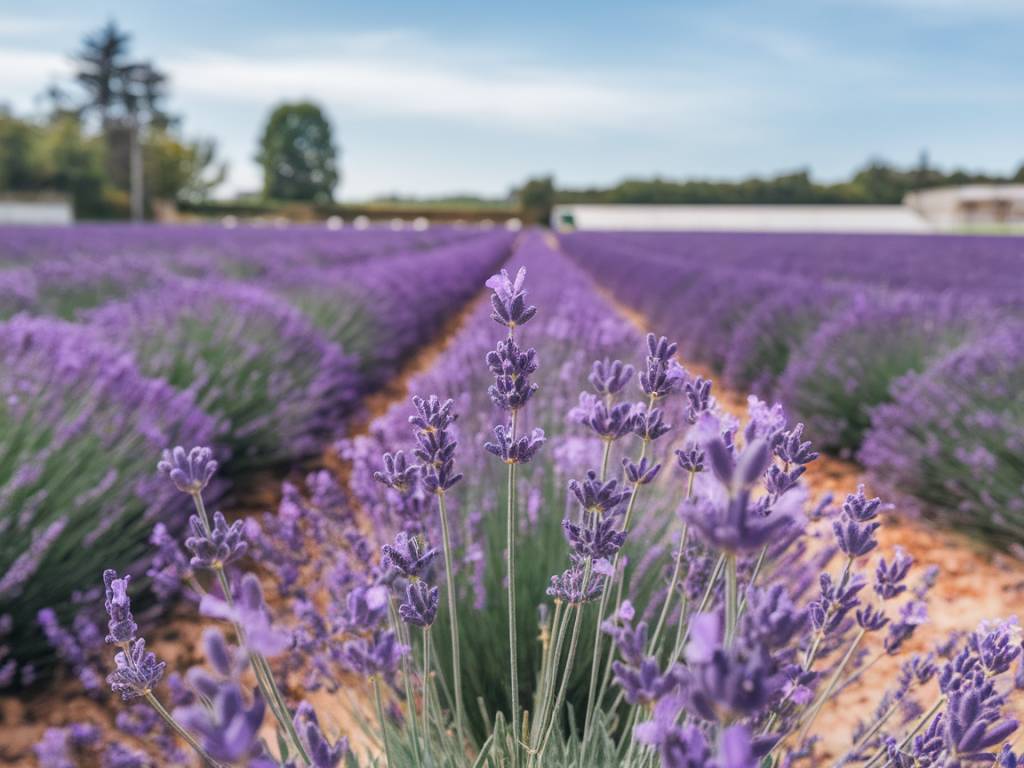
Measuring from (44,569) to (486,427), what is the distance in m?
1.30

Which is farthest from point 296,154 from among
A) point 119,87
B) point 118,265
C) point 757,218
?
point 118,265

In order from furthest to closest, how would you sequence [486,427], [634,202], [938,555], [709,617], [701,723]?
[634,202], [938,555], [486,427], [701,723], [709,617]

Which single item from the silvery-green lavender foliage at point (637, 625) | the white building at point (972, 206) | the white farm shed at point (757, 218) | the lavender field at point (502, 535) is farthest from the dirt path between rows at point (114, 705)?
the white building at point (972, 206)

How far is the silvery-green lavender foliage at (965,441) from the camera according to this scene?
315cm

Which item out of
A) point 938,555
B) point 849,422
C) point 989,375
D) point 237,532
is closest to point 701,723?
point 237,532

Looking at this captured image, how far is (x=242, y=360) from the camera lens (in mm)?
3748

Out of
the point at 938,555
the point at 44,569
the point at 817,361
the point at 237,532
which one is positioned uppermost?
the point at 237,532

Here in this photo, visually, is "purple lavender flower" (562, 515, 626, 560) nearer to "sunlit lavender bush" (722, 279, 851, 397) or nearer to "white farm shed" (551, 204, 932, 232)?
"sunlit lavender bush" (722, 279, 851, 397)

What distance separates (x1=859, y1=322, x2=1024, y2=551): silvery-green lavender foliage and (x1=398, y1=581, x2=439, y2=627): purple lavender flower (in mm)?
2877

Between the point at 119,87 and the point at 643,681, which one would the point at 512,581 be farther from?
the point at 119,87

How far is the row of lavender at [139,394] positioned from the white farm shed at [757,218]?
4284cm

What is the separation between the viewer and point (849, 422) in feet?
15.1

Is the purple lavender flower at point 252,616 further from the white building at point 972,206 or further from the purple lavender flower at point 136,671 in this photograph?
the white building at point 972,206

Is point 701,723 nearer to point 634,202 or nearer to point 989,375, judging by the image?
point 989,375
